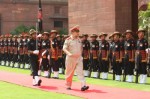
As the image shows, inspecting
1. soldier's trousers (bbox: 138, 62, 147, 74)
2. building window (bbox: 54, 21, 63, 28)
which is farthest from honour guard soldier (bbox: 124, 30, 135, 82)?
building window (bbox: 54, 21, 63, 28)

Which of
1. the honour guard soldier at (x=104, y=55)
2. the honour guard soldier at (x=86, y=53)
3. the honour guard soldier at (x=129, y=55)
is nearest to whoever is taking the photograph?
the honour guard soldier at (x=129, y=55)

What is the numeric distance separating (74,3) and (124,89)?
49.1 feet

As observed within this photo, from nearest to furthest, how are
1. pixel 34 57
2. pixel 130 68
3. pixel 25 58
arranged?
pixel 34 57
pixel 130 68
pixel 25 58

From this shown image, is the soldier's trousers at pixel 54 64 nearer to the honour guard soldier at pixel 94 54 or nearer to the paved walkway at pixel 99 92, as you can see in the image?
the honour guard soldier at pixel 94 54

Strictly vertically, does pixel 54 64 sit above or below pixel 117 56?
below

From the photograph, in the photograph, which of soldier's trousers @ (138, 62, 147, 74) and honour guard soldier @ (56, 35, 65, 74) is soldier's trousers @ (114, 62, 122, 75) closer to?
soldier's trousers @ (138, 62, 147, 74)

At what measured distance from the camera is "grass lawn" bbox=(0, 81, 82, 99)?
43.8 feet

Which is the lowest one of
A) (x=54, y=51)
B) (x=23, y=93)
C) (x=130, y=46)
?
(x=23, y=93)

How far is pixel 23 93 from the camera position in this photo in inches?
565

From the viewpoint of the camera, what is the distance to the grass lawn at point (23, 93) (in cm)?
1336

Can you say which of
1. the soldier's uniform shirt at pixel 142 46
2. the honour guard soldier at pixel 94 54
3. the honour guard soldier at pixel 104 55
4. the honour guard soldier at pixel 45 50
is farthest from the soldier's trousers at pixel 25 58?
the soldier's uniform shirt at pixel 142 46

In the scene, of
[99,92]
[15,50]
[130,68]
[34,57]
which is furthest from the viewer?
[15,50]

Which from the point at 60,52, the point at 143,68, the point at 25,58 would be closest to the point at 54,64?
the point at 60,52

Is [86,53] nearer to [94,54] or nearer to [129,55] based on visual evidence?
[94,54]
